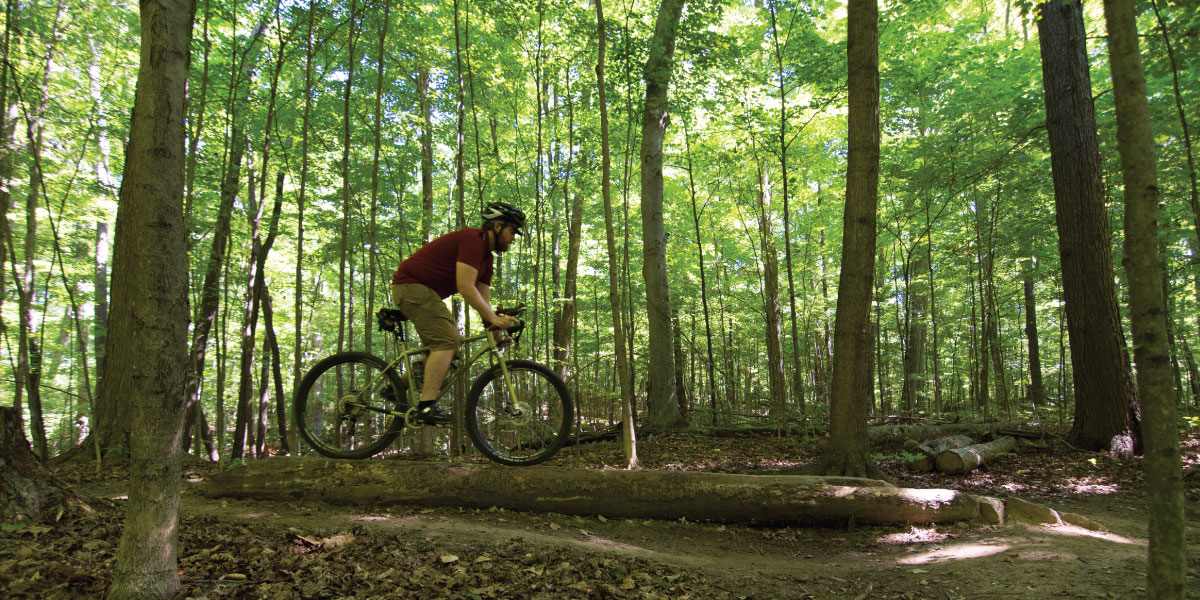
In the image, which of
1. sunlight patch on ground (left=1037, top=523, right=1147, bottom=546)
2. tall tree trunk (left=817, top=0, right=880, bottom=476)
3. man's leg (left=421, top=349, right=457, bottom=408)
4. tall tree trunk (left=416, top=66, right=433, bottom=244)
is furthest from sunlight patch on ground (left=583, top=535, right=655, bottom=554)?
tall tree trunk (left=416, top=66, right=433, bottom=244)

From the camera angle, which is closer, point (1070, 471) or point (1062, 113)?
point (1070, 471)

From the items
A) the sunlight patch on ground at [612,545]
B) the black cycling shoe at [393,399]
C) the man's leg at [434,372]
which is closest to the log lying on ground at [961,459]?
the sunlight patch on ground at [612,545]

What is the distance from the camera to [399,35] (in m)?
7.16

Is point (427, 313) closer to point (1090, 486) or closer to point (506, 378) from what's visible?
point (506, 378)

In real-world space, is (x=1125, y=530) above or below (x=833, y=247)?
below

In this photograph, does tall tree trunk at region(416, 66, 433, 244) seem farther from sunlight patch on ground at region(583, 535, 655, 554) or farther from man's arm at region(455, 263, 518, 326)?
sunlight patch on ground at region(583, 535, 655, 554)

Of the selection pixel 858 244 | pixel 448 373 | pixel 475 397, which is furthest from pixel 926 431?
pixel 448 373

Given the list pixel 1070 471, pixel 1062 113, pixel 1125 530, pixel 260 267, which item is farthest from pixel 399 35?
pixel 1070 471

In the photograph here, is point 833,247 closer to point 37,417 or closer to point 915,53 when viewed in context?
point 915,53

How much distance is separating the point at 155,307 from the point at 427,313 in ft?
6.99

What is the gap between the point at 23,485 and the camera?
3109mm

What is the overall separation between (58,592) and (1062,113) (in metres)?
9.95

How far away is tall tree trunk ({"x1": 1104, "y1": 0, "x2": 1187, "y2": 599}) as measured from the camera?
1.98m

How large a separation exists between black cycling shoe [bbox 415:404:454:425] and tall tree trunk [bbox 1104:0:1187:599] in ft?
12.8
